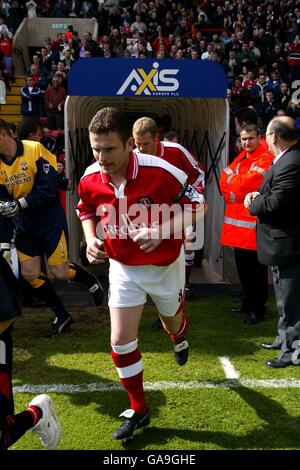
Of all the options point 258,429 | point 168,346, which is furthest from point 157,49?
point 258,429

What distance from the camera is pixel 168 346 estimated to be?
459 centimetres

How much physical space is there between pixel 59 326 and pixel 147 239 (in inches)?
90.6

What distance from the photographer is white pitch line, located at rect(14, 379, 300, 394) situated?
12.3 ft

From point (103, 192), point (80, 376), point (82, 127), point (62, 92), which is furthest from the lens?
point (62, 92)

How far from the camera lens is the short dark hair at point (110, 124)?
2822 mm

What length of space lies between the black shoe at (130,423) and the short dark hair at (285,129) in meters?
2.22

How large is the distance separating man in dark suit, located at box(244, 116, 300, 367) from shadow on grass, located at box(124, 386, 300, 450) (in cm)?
82

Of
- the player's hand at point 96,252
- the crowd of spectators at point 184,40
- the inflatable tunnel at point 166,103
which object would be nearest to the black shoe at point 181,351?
the player's hand at point 96,252

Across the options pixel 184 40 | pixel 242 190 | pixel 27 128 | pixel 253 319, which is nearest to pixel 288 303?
pixel 253 319

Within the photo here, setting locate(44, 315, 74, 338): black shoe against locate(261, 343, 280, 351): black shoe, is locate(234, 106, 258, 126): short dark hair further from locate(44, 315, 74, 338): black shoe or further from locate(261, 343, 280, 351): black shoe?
locate(44, 315, 74, 338): black shoe

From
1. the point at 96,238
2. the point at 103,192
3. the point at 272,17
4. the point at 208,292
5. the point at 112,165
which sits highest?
the point at 272,17

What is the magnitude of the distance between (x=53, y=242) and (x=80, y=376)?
140 cm

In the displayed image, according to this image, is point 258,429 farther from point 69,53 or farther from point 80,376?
point 69,53

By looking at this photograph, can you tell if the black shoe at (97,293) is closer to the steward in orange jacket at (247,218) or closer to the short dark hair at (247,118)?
the steward in orange jacket at (247,218)
